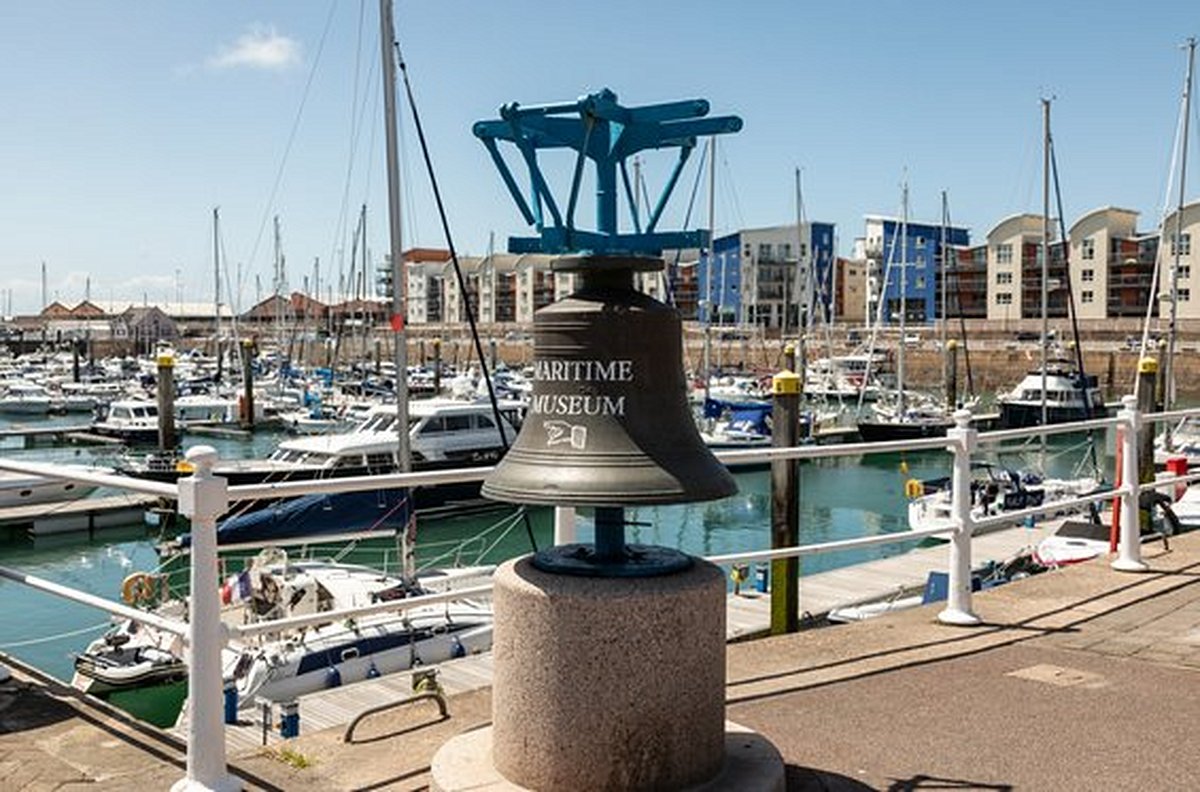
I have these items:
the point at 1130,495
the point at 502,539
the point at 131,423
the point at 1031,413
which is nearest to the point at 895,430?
the point at 1031,413

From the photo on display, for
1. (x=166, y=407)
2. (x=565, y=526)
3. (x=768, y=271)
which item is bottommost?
(x=166, y=407)

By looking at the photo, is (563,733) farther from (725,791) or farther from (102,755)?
(102,755)

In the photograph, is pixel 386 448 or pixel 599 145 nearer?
pixel 599 145

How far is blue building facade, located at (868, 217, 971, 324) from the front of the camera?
101812 millimetres

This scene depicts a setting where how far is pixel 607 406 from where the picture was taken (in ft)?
15.1

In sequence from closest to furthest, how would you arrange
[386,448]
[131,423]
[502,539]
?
1. [502,539]
2. [386,448]
3. [131,423]

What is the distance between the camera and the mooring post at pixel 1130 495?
8992 mm

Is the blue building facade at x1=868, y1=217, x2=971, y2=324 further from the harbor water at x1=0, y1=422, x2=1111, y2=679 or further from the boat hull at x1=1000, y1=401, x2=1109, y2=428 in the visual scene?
the harbor water at x1=0, y1=422, x2=1111, y2=679

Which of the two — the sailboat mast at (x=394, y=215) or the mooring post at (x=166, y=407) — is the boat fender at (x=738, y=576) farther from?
the mooring post at (x=166, y=407)

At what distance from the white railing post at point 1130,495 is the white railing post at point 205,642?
22.6 ft

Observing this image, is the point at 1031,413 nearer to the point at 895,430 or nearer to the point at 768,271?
the point at 895,430

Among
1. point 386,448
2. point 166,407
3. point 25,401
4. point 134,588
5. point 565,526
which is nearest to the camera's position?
point 565,526

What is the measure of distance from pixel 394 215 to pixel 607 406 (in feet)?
62.8

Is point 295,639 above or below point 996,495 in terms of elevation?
above
